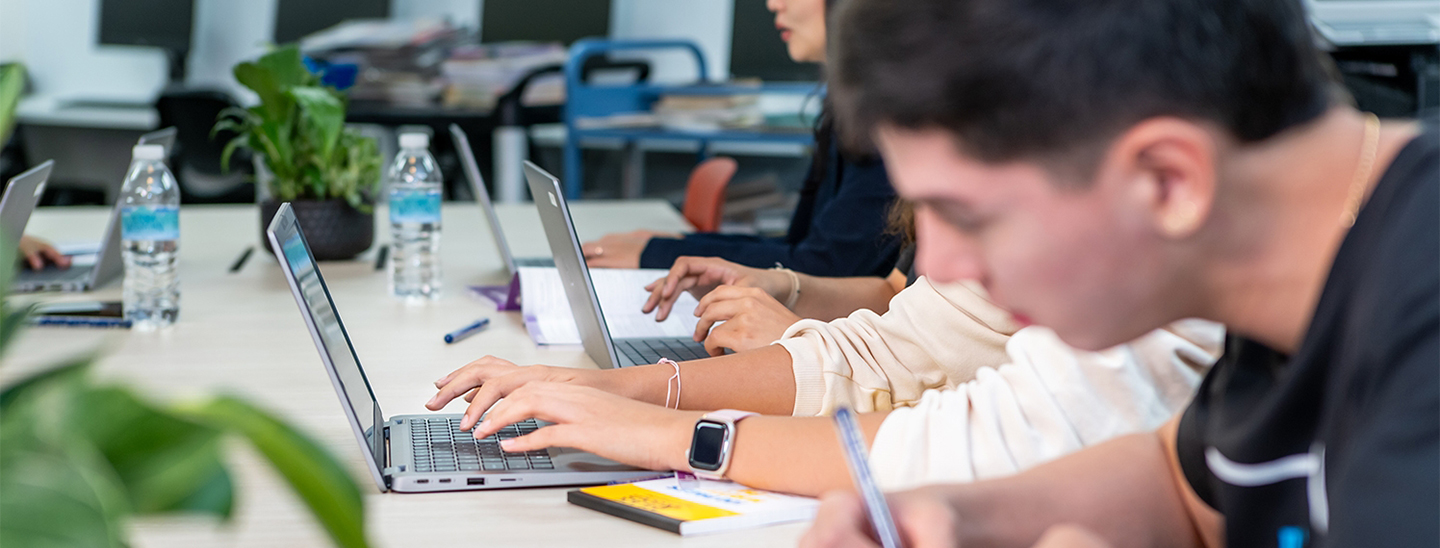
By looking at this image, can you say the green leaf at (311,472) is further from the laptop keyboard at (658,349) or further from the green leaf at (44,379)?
the laptop keyboard at (658,349)

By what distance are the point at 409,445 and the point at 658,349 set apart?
1.52 feet

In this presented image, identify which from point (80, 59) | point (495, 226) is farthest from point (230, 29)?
point (495, 226)

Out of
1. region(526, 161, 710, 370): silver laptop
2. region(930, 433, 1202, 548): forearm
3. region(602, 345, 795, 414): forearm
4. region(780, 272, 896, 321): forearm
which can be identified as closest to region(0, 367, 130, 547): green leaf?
region(930, 433, 1202, 548): forearm

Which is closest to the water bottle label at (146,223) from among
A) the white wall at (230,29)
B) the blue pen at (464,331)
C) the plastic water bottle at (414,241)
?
the plastic water bottle at (414,241)

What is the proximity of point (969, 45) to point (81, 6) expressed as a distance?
221 inches

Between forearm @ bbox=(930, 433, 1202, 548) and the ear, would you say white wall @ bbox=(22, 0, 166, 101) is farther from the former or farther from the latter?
the ear

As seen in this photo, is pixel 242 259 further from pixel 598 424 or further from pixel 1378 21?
pixel 1378 21

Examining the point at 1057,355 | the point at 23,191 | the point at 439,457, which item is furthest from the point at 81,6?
the point at 1057,355

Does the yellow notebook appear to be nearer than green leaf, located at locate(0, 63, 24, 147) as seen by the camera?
No

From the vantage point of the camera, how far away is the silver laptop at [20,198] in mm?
1572

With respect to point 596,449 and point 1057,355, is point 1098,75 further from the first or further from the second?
point 596,449

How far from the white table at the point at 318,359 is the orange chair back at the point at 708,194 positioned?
0.05 m

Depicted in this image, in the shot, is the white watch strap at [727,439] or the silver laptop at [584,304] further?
the silver laptop at [584,304]

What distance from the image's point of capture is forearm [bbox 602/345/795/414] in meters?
1.13
